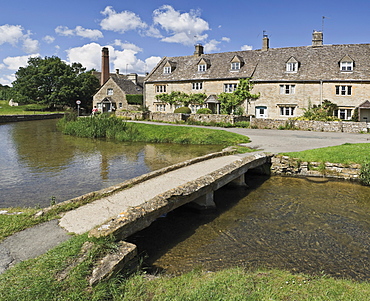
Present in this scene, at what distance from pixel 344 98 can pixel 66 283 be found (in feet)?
129

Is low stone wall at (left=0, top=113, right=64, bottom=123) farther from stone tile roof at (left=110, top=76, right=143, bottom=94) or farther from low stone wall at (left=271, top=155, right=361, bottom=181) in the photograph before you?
low stone wall at (left=271, top=155, right=361, bottom=181)

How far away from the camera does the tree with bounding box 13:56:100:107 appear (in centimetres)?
6662

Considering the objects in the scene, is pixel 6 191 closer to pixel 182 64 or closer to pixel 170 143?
pixel 170 143

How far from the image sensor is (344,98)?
37.4 m

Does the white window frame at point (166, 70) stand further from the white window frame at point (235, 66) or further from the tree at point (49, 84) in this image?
the tree at point (49, 84)

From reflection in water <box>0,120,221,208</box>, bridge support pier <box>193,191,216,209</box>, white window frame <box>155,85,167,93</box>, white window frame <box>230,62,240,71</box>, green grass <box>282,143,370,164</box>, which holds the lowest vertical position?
bridge support pier <box>193,191,216,209</box>

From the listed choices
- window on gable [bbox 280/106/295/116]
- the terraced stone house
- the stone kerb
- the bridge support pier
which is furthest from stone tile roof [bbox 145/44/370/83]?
the bridge support pier

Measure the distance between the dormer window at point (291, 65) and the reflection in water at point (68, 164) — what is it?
22.7m

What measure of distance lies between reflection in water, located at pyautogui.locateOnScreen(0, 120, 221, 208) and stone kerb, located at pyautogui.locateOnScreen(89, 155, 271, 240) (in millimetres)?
4559

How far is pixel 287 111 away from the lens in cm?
4075

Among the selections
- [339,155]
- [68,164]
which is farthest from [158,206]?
[339,155]

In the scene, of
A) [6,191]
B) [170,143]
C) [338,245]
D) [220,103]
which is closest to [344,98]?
[220,103]

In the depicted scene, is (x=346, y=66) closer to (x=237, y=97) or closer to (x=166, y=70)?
(x=237, y=97)

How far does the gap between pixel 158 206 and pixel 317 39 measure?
41590 mm
